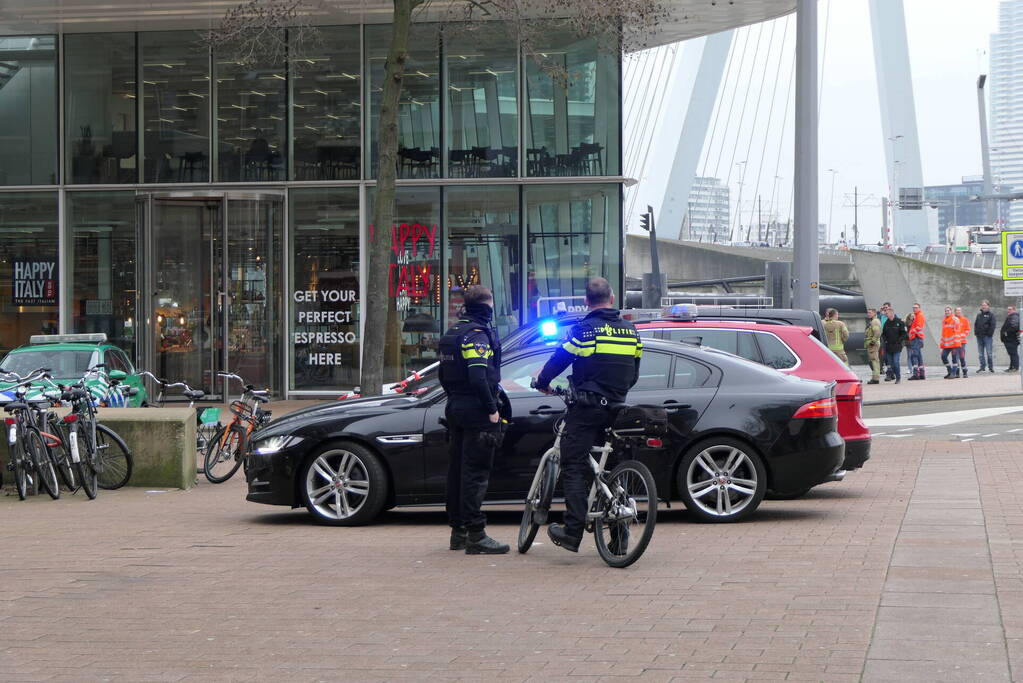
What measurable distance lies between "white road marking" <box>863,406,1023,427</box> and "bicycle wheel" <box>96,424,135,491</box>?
34.7ft

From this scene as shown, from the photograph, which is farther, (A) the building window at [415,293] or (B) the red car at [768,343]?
(A) the building window at [415,293]

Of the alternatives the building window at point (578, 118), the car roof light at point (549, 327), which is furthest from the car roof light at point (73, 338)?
the building window at point (578, 118)

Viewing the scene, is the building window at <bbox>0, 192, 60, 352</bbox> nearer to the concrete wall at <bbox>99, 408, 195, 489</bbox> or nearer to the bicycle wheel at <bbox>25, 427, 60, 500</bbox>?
the concrete wall at <bbox>99, 408, 195, 489</bbox>

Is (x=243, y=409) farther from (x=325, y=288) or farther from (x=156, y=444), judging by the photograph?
(x=325, y=288)

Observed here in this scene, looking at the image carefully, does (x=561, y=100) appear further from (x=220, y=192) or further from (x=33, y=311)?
(x=33, y=311)

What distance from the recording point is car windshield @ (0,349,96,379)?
1739cm

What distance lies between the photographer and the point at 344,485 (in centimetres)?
1014

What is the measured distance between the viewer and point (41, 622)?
6758mm

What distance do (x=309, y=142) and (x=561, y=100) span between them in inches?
179

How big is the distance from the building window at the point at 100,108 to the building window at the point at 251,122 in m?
1.61

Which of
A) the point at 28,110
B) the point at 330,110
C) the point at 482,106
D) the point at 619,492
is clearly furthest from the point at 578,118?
the point at 619,492

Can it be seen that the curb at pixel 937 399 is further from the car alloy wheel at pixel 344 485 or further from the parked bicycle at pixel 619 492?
the parked bicycle at pixel 619 492

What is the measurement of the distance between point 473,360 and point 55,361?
34.8 ft

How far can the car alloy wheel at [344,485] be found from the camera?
395 inches
